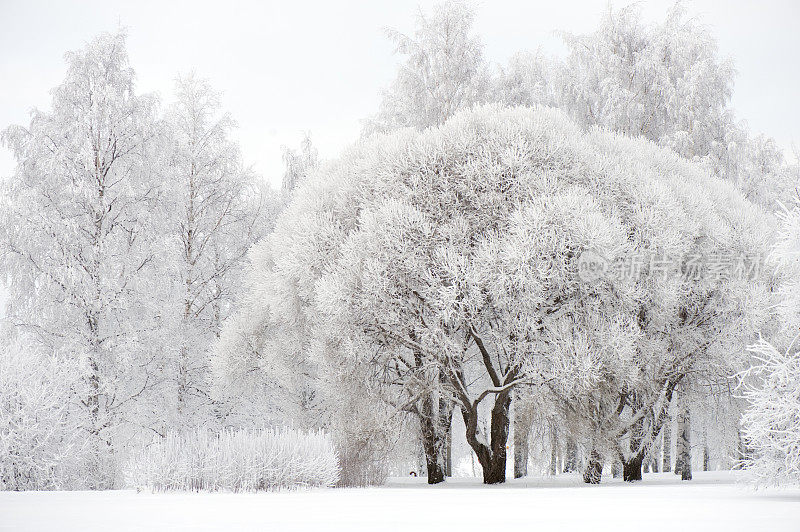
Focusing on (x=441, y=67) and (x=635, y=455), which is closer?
(x=635, y=455)

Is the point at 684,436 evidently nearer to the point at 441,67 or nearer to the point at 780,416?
the point at 780,416

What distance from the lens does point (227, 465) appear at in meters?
13.0

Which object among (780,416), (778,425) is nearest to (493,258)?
(778,425)

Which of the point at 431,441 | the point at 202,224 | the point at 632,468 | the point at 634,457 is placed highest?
the point at 202,224

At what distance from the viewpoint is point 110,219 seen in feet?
75.3

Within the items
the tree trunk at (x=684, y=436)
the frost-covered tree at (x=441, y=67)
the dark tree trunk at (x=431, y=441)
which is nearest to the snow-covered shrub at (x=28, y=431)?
the dark tree trunk at (x=431, y=441)

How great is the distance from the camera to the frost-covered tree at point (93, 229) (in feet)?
69.4

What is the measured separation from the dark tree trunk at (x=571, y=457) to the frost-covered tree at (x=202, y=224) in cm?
1207

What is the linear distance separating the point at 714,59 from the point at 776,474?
75.5 ft

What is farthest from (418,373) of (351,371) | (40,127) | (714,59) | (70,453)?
(714,59)

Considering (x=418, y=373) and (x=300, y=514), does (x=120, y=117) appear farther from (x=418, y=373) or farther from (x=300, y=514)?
(x=300, y=514)

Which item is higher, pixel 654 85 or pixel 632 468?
pixel 654 85

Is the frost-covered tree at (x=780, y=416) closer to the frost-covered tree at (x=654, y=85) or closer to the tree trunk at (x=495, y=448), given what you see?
the tree trunk at (x=495, y=448)

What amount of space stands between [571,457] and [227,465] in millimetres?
18220
